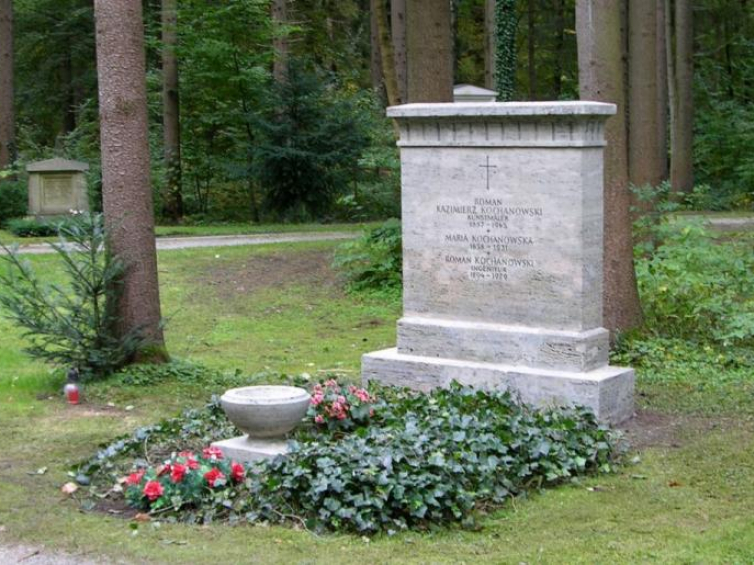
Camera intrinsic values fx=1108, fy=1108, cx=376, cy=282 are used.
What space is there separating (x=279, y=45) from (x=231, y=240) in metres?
7.28

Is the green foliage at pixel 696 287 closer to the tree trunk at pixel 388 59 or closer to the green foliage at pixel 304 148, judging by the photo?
the tree trunk at pixel 388 59

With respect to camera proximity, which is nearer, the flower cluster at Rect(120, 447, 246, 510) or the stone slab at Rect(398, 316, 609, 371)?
the flower cluster at Rect(120, 447, 246, 510)

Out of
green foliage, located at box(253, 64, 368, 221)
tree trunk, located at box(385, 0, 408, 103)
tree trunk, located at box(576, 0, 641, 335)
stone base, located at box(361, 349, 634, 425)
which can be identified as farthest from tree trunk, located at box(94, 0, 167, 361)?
tree trunk, located at box(385, 0, 408, 103)

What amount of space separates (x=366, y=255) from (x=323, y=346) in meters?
4.40

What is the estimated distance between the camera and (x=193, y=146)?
29266 millimetres

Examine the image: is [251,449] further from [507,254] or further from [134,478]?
[507,254]

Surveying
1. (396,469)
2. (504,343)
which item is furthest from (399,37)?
(396,469)

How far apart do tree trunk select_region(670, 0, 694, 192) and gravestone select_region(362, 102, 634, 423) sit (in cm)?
1992

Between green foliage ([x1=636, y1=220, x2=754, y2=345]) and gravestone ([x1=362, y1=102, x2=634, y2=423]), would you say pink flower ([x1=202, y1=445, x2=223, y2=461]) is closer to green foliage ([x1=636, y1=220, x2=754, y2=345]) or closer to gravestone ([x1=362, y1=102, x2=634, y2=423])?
gravestone ([x1=362, y1=102, x2=634, y2=423])

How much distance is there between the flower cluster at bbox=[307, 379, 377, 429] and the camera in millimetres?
7840

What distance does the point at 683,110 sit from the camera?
93.5ft

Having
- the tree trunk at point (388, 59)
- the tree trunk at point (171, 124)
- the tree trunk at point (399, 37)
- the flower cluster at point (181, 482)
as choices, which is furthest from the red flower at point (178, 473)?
the tree trunk at point (171, 124)

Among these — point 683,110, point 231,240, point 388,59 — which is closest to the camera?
point 388,59

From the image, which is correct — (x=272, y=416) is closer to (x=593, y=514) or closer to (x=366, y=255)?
(x=593, y=514)
